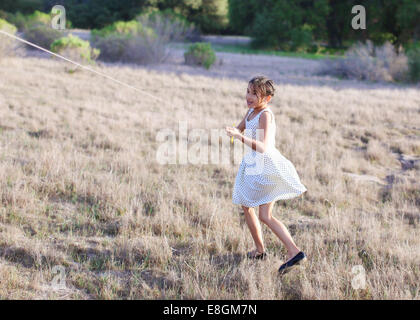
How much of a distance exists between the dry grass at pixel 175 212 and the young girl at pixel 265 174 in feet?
1.13

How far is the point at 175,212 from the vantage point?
16.5ft

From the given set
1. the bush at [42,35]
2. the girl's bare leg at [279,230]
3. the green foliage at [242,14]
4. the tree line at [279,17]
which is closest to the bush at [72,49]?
the bush at [42,35]

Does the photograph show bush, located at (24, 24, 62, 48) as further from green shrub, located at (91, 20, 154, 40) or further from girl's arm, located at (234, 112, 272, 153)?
girl's arm, located at (234, 112, 272, 153)

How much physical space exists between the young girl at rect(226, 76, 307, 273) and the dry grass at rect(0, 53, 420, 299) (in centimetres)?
35

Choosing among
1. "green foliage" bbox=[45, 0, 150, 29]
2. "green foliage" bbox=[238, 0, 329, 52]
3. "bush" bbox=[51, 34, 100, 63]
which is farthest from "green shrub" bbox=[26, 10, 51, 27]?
"green foliage" bbox=[238, 0, 329, 52]

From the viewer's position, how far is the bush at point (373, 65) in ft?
66.2

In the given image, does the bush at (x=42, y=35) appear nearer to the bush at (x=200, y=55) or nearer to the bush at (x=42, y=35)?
the bush at (x=42, y=35)

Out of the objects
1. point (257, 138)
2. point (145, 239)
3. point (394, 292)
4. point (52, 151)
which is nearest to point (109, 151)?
point (52, 151)

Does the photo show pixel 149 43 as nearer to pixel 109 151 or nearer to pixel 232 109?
pixel 232 109

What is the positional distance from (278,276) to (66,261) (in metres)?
1.79

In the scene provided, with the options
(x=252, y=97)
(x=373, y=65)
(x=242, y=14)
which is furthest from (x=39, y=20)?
(x=242, y=14)

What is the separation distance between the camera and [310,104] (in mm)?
12922

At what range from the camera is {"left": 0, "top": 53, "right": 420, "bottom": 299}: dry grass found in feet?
11.4

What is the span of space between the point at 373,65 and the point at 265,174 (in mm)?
18656
